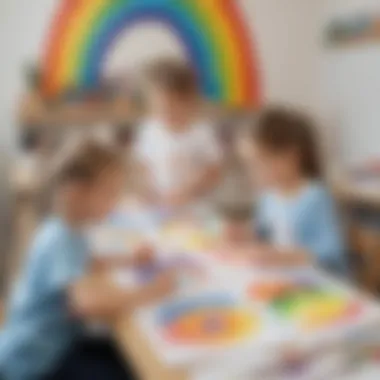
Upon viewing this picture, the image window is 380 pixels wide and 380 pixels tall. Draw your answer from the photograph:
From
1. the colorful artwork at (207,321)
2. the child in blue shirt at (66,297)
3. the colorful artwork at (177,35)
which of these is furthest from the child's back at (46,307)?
the colorful artwork at (177,35)

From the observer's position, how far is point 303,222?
0.85 metres

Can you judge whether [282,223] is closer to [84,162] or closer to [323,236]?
[323,236]

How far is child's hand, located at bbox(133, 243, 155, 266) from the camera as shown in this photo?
81 cm

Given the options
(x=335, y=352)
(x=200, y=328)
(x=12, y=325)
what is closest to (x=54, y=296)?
(x=12, y=325)

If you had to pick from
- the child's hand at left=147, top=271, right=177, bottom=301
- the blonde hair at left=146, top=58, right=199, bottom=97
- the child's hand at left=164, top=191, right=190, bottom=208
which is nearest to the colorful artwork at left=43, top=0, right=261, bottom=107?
the blonde hair at left=146, top=58, right=199, bottom=97

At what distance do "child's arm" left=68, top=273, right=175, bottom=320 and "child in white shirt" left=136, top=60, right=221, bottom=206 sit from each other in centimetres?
17

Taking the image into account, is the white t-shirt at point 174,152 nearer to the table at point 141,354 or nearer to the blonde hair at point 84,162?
the blonde hair at point 84,162

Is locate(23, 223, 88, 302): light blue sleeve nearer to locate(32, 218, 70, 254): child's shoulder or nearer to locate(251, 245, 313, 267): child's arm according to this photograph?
locate(32, 218, 70, 254): child's shoulder

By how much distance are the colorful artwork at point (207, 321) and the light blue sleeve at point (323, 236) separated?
6.4 inches

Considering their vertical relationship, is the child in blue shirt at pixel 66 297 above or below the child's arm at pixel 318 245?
above

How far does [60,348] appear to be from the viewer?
0.73 meters

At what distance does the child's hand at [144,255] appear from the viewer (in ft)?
2.65

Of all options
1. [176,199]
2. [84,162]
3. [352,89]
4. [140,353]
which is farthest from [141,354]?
[352,89]

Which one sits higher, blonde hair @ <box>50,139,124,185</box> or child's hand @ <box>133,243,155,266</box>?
blonde hair @ <box>50,139,124,185</box>
